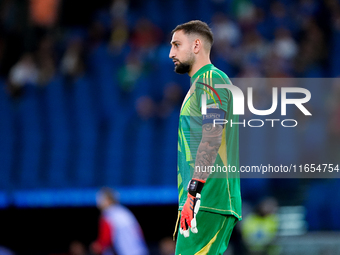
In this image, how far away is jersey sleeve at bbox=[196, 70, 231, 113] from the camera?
11.3 ft

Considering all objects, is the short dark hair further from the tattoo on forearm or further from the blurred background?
the blurred background

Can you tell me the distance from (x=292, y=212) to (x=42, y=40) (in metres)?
7.01

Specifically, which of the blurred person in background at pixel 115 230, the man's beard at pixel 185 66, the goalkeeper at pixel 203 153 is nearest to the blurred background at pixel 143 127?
the blurred person in background at pixel 115 230

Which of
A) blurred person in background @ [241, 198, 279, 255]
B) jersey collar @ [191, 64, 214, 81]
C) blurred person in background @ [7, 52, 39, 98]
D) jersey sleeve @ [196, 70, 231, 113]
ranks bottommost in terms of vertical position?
blurred person in background @ [241, 198, 279, 255]

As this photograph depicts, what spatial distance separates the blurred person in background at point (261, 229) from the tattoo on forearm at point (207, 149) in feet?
18.4

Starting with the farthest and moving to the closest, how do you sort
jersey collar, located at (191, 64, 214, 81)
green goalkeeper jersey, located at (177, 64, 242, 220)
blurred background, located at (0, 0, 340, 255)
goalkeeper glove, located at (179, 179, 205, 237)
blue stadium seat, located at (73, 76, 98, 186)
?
blue stadium seat, located at (73, 76, 98, 186) < blurred background, located at (0, 0, 340, 255) < jersey collar, located at (191, 64, 214, 81) < green goalkeeper jersey, located at (177, 64, 242, 220) < goalkeeper glove, located at (179, 179, 205, 237)

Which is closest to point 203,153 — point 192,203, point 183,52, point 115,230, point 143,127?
point 192,203

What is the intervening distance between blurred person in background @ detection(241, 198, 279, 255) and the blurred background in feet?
0.05

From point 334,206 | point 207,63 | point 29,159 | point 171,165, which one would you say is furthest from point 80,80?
point 207,63

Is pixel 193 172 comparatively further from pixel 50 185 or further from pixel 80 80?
pixel 80 80

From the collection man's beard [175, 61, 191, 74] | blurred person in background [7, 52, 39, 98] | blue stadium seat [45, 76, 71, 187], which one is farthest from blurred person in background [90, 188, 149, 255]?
man's beard [175, 61, 191, 74]

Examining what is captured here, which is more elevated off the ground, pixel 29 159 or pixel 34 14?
pixel 34 14

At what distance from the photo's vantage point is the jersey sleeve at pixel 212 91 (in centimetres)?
344

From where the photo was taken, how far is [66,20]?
550 inches
